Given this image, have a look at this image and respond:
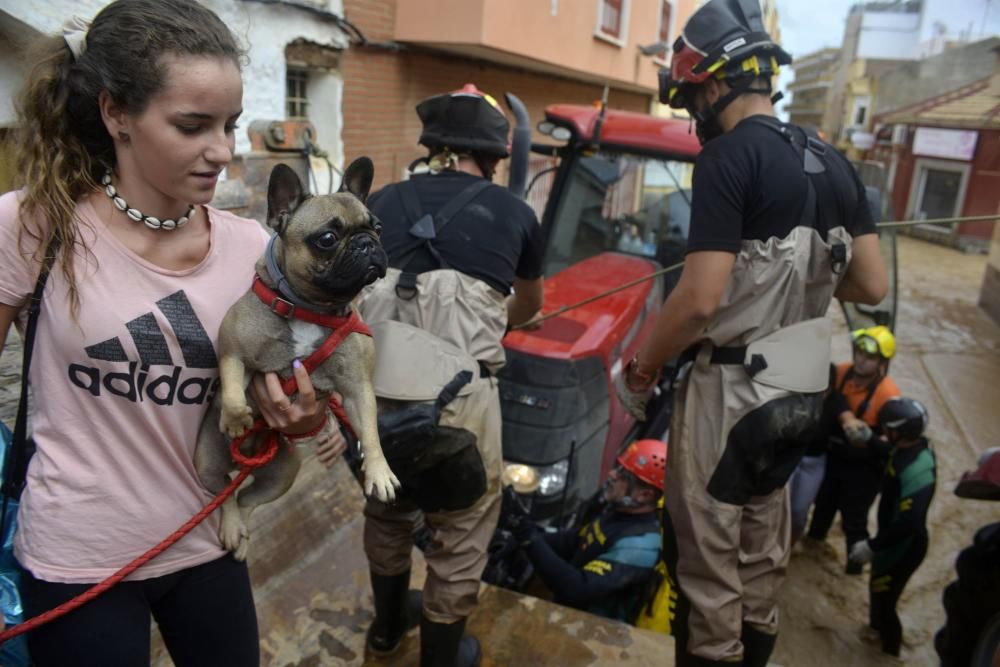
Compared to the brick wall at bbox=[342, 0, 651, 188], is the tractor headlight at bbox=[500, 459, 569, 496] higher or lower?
lower

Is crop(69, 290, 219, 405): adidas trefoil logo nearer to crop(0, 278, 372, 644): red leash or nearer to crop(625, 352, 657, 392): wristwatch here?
crop(0, 278, 372, 644): red leash

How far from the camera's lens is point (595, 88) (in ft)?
43.7

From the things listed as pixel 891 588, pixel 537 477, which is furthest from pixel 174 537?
pixel 891 588

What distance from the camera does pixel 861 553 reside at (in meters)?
4.09

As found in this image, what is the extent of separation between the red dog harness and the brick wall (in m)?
5.33

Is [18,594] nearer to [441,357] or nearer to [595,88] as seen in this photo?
[441,357]

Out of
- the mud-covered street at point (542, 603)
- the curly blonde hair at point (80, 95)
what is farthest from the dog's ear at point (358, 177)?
the mud-covered street at point (542, 603)

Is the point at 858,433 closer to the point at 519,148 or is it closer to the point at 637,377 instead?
the point at 637,377

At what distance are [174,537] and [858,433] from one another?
12.4 feet

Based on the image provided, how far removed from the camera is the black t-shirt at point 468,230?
7.66 feet

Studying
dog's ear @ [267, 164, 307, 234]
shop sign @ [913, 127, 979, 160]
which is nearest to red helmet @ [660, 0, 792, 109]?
Answer: dog's ear @ [267, 164, 307, 234]

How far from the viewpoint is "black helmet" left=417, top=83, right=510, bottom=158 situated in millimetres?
2484

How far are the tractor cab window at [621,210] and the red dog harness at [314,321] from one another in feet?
10.9

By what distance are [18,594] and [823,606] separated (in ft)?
13.6
